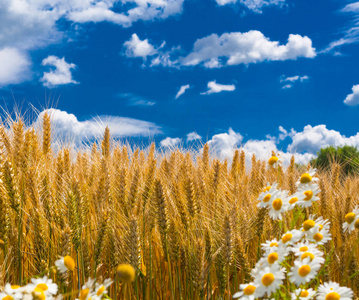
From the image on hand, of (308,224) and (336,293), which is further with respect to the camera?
(308,224)

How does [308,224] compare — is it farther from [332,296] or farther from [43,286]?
[43,286]

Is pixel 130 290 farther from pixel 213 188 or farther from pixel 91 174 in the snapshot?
pixel 91 174

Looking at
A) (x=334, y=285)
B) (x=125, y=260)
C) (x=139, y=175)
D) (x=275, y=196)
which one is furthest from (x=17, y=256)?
(x=334, y=285)

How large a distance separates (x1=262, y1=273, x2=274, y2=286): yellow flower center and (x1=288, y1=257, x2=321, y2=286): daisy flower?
91 millimetres

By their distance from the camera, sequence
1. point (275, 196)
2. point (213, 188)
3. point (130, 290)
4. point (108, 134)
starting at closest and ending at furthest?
1. point (275, 196)
2. point (130, 290)
3. point (213, 188)
4. point (108, 134)

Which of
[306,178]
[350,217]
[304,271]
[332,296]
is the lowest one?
[332,296]

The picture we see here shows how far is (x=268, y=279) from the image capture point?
5.27 ft

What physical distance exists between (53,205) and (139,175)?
2.44 ft

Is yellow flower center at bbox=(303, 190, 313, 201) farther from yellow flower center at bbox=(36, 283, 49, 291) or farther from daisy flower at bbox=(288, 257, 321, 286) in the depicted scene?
yellow flower center at bbox=(36, 283, 49, 291)

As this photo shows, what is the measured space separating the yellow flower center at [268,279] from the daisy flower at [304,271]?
3.6 inches

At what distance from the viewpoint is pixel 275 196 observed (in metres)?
2.32

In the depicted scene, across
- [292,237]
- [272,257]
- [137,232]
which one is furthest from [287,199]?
[137,232]

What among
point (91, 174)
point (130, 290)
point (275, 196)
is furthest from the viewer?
point (91, 174)

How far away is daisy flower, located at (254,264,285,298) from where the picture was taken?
1604 mm
